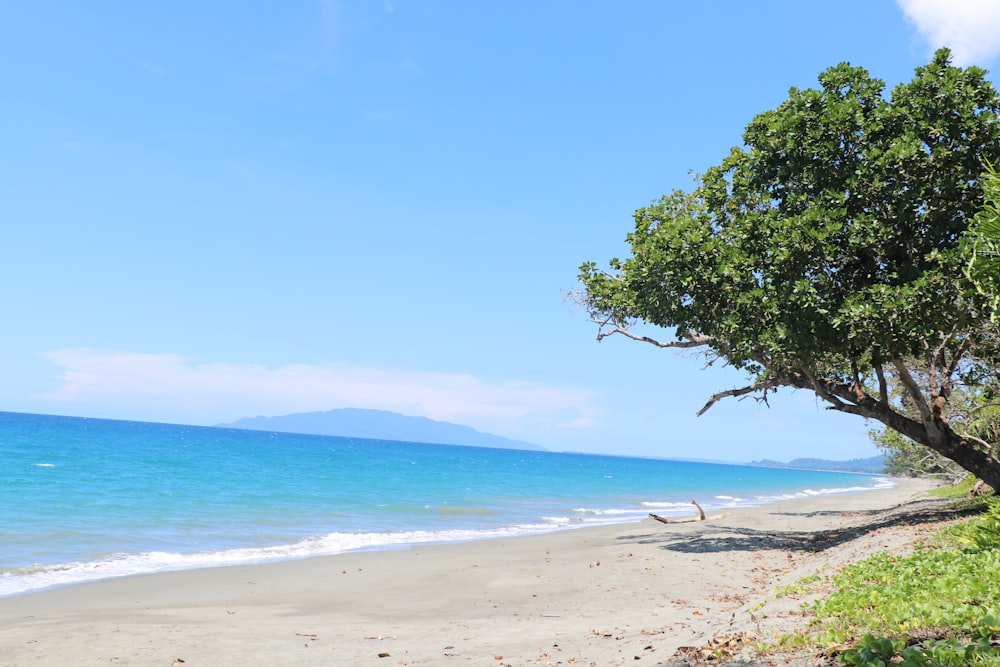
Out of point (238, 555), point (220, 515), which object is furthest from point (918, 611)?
point (220, 515)

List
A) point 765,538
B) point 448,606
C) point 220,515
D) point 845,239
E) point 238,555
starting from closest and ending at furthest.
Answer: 1. point 448,606
2. point 845,239
3. point 238,555
4. point 765,538
5. point 220,515

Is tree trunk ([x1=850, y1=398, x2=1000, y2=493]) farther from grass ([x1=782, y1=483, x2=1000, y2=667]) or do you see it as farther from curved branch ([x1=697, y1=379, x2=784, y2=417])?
grass ([x1=782, y1=483, x2=1000, y2=667])

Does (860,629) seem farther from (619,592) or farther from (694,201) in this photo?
(694,201)

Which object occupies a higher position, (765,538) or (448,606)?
(765,538)

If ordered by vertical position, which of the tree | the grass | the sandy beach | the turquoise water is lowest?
the turquoise water

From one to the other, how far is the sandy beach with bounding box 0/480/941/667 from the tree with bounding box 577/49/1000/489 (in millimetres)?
4226

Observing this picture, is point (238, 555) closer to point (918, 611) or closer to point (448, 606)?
point (448, 606)

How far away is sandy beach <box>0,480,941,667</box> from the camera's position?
335 inches

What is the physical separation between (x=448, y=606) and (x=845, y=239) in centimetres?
1083

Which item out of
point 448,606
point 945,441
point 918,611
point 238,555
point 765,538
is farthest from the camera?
point 765,538

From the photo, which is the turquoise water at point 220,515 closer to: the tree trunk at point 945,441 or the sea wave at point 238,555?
the sea wave at point 238,555

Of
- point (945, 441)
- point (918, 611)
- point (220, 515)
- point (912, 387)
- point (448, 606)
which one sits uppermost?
point (912, 387)

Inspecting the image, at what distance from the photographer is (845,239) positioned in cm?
1412

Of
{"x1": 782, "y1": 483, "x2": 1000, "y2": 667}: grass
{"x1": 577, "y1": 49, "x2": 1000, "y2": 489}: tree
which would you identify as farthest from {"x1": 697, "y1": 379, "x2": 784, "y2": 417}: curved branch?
{"x1": 782, "y1": 483, "x2": 1000, "y2": 667}: grass
